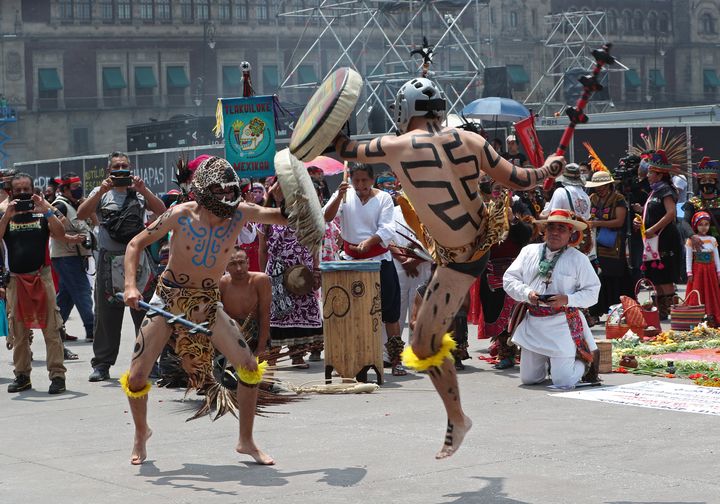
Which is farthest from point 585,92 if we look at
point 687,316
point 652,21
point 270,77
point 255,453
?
point 652,21

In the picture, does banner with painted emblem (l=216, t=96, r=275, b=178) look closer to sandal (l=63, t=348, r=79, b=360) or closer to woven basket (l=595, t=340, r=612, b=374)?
sandal (l=63, t=348, r=79, b=360)

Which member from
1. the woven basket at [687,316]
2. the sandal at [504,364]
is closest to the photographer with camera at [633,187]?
the woven basket at [687,316]

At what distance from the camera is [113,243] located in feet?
36.4

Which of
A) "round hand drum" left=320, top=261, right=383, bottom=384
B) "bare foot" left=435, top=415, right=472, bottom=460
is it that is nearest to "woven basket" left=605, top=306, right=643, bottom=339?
"round hand drum" left=320, top=261, right=383, bottom=384

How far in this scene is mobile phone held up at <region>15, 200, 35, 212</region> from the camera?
35.6ft

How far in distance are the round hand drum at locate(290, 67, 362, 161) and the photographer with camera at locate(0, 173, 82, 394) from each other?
456 centimetres

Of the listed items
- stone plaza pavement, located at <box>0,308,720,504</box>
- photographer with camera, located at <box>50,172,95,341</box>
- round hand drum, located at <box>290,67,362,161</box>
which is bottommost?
stone plaza pavement, located at <box>0,308,720,504</box>

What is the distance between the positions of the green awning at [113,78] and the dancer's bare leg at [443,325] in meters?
66.5

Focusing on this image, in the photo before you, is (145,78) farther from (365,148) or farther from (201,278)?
(365,148)

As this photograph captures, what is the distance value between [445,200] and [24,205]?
514cm

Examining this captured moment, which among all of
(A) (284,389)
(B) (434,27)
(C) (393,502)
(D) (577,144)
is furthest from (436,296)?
(B) (434,27)

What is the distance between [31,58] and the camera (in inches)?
2736

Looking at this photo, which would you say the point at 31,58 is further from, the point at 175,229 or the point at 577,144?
the point at 175,229

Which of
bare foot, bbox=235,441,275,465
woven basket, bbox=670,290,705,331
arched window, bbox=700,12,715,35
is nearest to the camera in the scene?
bare foot, bbox=235,441,275,465
